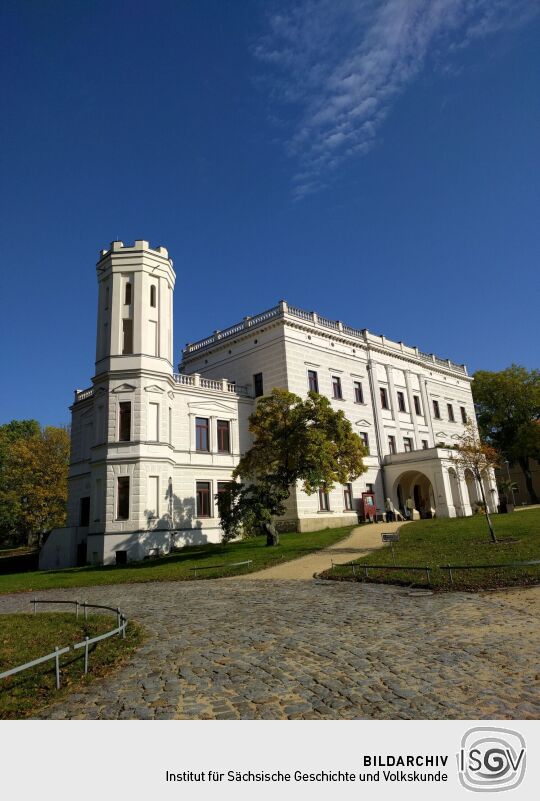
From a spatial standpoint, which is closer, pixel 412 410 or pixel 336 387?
pixel 336 387

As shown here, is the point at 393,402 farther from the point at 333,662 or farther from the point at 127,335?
the point at 333,662

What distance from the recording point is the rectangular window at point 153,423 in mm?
29484

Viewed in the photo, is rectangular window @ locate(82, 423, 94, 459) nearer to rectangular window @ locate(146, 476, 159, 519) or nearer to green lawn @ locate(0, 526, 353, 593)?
rectangular window @ locate(146, 476, 159, 519)

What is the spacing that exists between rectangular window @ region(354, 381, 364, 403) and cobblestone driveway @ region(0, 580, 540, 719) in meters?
30.0

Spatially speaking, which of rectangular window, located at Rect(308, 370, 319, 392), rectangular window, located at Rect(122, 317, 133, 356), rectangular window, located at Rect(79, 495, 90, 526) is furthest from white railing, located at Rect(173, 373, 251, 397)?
rectangular window, located at Rect(79, 495, 90, 526)

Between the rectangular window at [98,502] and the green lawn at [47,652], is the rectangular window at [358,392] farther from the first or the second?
the green lawn at [47,652]

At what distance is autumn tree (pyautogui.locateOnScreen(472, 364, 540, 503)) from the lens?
181 feet

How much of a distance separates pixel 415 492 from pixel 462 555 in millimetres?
28889

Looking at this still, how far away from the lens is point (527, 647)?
23.6ft

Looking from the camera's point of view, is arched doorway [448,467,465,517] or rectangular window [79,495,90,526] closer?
rectangular window [79,495,90,526]

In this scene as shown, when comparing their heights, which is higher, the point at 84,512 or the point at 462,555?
the point at 84,512
